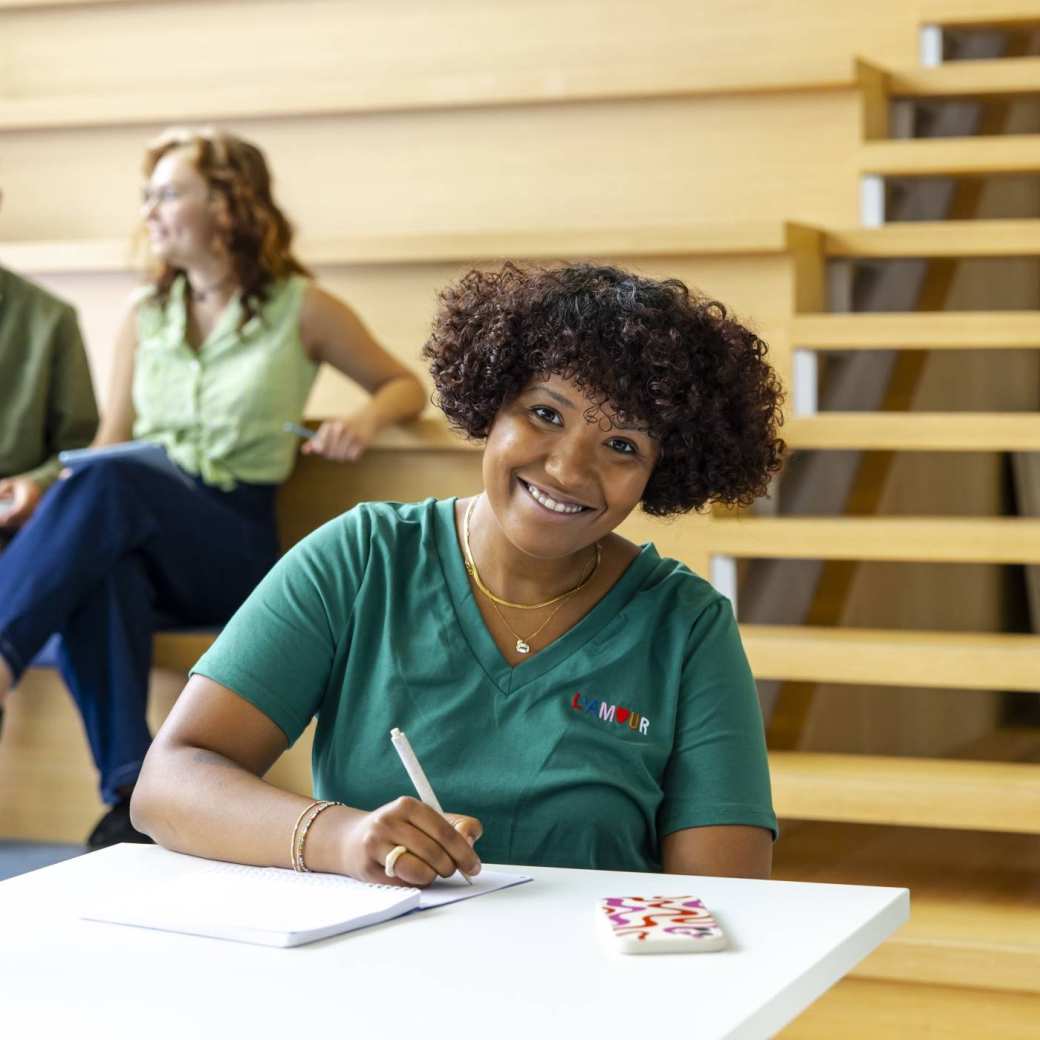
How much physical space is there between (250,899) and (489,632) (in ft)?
1.30

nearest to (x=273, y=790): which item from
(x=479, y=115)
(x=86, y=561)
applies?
(x=86, y=561)

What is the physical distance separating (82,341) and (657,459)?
1969 millimetres

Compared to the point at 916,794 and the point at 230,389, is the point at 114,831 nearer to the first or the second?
the point at 230,389

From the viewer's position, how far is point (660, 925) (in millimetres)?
1100

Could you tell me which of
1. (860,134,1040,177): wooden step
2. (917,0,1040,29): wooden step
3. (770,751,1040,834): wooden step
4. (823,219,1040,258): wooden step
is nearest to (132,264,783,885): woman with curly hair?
(770,751,1040,834): wooden step

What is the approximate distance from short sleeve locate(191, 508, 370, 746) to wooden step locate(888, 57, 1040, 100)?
7.94 ft

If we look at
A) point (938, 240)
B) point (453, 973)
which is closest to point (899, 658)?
point (938, 240)

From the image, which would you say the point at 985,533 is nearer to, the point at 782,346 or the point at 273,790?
the point at 782,346

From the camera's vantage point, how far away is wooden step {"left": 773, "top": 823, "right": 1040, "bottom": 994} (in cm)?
224

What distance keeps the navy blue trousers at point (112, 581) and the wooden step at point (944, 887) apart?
39.9 inches

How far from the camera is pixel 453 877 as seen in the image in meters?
1.27

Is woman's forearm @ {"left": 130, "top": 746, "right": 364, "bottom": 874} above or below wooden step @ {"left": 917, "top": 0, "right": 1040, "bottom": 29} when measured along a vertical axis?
below

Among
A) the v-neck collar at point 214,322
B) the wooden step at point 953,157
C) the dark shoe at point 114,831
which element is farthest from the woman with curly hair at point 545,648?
the wooden step at point 953,157

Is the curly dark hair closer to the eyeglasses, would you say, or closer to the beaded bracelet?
the beaded bracelet
